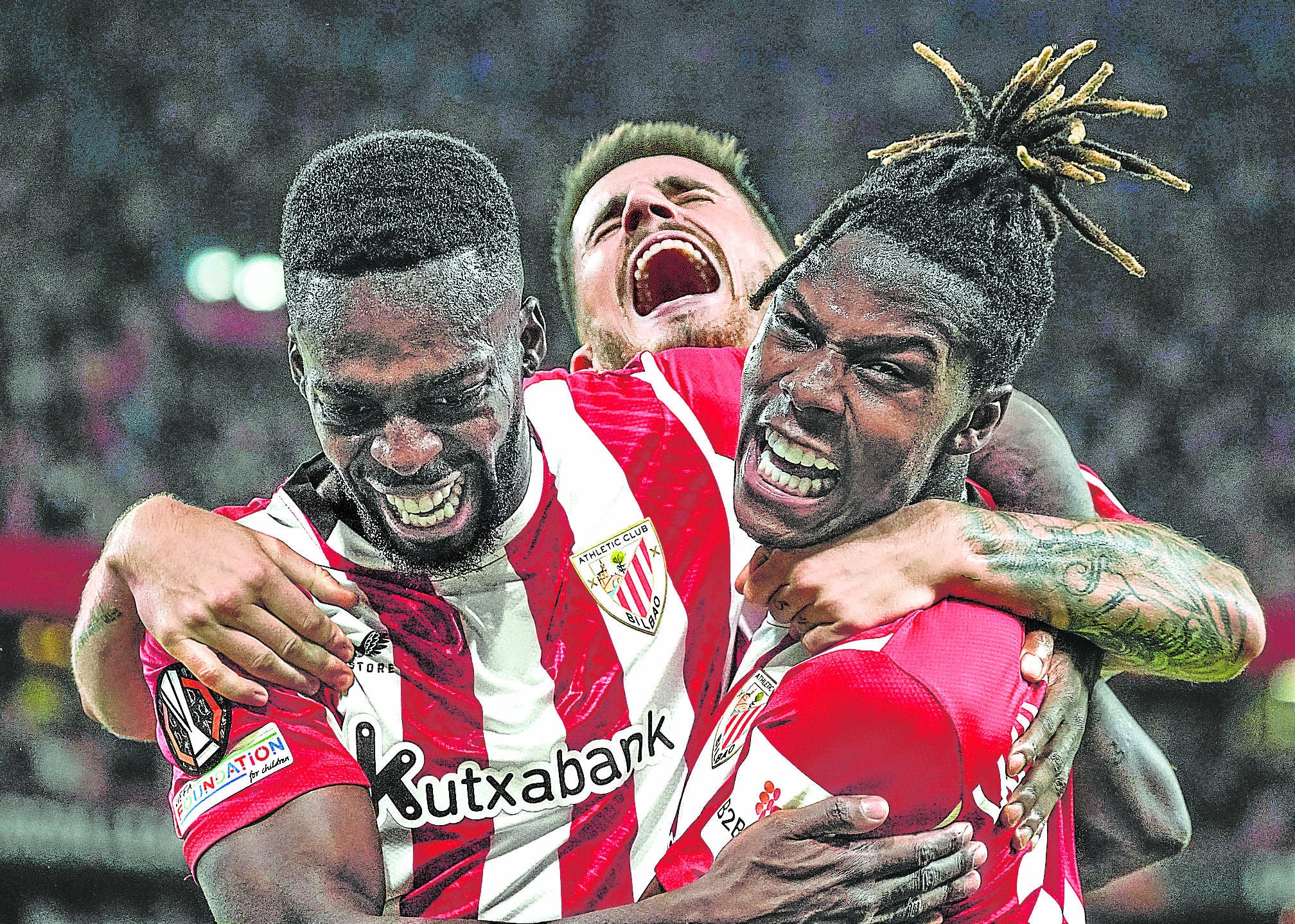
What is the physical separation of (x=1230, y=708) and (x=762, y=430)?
4550mm

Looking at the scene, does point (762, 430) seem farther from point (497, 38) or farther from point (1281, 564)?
point (497, 38)

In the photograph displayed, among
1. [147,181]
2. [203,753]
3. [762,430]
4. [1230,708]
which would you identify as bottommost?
[1230,708]

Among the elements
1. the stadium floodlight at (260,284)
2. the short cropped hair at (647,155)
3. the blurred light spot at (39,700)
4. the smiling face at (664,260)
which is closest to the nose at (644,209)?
the smiling face at (664,260)

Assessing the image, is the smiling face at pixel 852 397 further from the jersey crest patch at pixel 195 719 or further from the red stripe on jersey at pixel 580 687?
the jersey crest patch at pixel 195 719

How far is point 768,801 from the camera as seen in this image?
1579 millimetres

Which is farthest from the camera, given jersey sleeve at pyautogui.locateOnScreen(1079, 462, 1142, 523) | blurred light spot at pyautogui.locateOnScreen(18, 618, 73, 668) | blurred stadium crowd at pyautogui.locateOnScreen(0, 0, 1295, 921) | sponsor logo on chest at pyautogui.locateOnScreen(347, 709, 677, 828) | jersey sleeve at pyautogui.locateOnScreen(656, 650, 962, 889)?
blurred stadium crowd at pyautogui.locateOnScreen(0, 0, 1295, 921)

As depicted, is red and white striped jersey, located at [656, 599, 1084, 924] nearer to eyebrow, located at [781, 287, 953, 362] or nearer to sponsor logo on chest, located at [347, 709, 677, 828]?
sponsor logo on chest, located at [347, 709, 677, 828]

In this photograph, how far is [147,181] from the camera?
6.63 m

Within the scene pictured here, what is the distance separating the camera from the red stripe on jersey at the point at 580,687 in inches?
75.2

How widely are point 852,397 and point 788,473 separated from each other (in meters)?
0.14

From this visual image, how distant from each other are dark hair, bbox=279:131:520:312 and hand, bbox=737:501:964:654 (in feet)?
→ 2.05

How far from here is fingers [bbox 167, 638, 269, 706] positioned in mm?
1692

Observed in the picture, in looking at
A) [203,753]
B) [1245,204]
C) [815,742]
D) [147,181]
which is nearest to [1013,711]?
[815,742]

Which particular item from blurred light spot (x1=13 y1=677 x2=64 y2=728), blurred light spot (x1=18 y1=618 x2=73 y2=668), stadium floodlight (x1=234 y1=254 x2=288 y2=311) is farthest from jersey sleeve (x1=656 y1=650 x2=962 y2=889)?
stadium floodlight (x1=234 y1=254 x2=288 y2=311)
